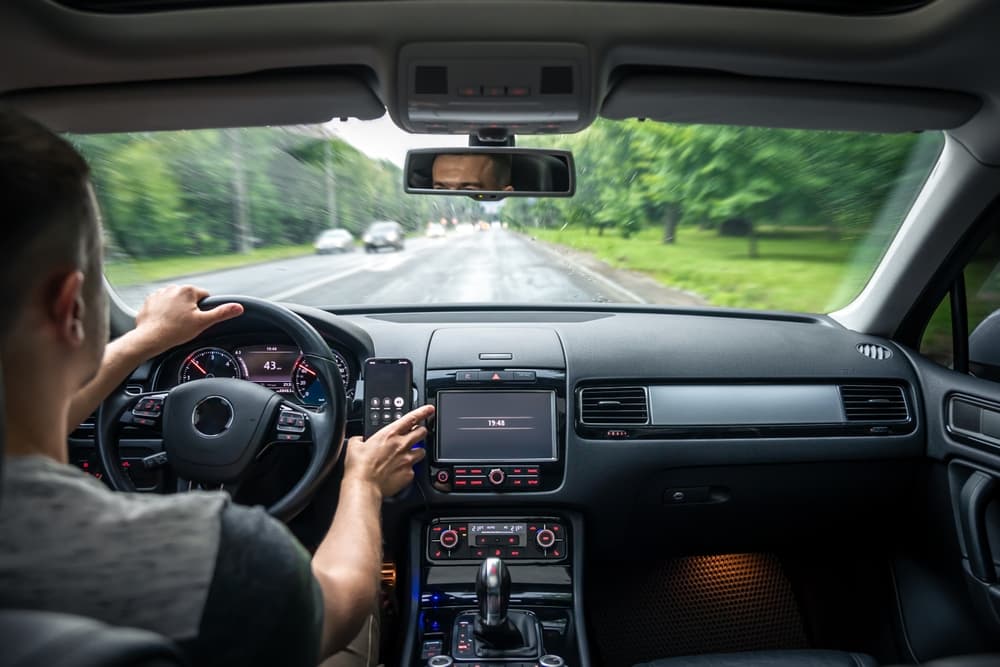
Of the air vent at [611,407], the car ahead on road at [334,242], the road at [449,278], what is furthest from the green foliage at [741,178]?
the car ahead on road at [334,242]

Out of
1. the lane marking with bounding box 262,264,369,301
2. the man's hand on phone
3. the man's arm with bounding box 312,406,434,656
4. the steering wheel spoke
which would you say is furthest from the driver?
the lane marking with bounding box 262,264,369,301

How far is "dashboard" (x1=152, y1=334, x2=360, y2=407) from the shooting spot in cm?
322

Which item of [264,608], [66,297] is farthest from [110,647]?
[66,297]

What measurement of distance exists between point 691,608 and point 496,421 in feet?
5.17

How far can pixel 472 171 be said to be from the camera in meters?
3.09

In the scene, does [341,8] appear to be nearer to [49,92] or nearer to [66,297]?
[49,92]

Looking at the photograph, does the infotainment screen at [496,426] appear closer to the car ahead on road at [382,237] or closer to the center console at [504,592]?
the center console at [504,592]

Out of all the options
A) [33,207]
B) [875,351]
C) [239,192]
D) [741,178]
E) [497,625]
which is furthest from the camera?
[239,192]

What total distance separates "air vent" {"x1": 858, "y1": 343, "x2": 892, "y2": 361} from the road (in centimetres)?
117

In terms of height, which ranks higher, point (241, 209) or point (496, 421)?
point (241, 209)

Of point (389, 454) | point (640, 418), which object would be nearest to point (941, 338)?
point (640, 418)

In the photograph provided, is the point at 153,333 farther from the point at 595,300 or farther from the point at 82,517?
the point at 595,300

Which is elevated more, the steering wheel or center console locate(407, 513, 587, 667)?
the steering wheel

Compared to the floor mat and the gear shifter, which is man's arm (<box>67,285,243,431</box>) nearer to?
the gear shifter
